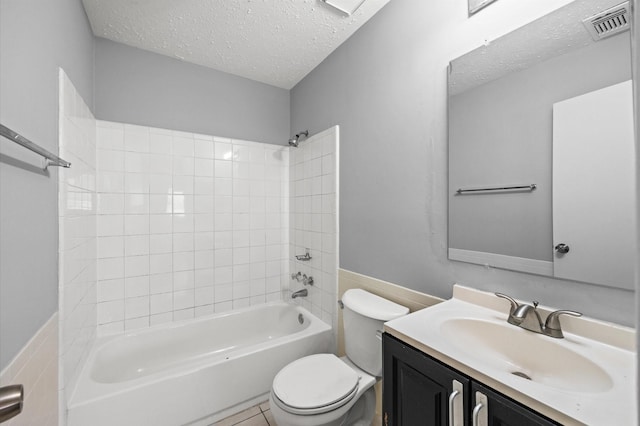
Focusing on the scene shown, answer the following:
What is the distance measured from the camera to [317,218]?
2.19 metres

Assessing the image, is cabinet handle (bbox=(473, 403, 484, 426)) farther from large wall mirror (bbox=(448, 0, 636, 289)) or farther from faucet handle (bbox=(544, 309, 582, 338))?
large wall mirror (bbox=(448, 0, 636, 289))

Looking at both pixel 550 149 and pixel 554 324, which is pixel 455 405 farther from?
pixel 550 149

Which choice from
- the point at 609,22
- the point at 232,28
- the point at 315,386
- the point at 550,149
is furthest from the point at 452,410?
the point at 232,28

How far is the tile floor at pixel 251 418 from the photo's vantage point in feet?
5.36

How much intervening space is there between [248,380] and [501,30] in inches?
90.9

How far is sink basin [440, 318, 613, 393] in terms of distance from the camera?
0.76 meters

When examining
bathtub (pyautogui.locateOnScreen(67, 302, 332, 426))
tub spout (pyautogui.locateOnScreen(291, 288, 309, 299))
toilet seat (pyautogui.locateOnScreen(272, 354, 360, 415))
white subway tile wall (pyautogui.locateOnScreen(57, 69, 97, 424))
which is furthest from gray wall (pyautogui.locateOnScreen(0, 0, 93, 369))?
tub spout (pyautogui.locateOnScreen(291, 288, 309, 299))

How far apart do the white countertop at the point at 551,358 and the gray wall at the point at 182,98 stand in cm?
216

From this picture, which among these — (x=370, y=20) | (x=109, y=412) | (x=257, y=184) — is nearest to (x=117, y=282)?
(x=109, y=412)

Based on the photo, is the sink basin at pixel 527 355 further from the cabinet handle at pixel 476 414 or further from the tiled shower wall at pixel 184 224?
the tiled shower wall at pixel 184 224

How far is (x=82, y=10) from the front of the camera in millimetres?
1562

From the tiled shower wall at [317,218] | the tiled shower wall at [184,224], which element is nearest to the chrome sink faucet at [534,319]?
the tiled shower wall at [317,218]

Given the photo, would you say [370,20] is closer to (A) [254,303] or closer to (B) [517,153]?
(B) [517,153]

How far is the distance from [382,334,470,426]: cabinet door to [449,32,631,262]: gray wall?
1.85ft
